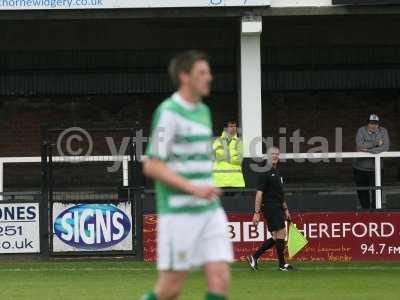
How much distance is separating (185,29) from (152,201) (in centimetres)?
743

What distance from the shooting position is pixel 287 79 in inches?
888

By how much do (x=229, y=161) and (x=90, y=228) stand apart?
101 inches

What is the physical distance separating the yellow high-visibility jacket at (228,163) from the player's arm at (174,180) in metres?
9.56

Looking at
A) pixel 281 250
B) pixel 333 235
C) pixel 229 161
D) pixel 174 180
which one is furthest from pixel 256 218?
pixel 174 180

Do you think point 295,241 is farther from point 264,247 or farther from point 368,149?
point 368,149

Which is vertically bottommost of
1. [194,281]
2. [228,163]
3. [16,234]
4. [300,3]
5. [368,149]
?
[194,281]

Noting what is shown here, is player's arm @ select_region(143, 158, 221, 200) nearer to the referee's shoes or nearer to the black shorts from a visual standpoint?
the black shorts

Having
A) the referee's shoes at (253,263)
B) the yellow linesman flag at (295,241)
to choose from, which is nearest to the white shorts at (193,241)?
the referee's shoes at (253,263)

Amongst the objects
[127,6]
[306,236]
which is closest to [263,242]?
[306,236]

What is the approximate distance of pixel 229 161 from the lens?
15914mm

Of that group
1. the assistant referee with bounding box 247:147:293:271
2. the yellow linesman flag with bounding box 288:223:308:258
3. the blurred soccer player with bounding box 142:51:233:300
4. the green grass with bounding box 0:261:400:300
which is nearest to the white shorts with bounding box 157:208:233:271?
the blurred soccer player with bounding box 142:51:233:300

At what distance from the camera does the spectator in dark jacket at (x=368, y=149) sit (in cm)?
1599

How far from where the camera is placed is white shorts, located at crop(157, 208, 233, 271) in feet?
20.7

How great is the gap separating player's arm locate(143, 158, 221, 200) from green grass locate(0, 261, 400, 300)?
4.88m
